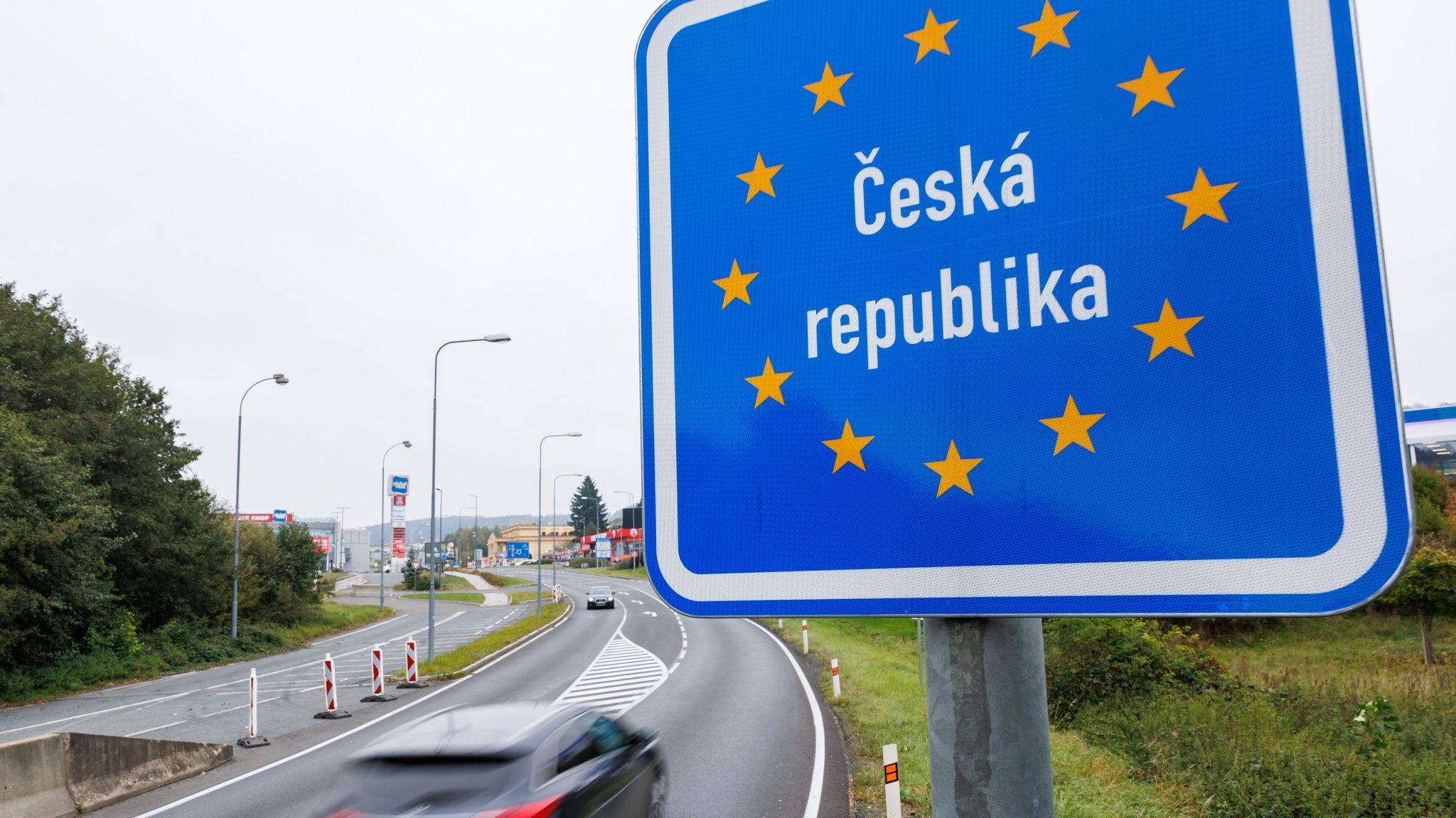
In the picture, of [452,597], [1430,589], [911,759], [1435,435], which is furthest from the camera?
[452,597]

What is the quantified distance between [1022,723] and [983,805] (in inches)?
5.9

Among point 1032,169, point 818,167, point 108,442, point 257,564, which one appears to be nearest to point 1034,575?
point 1032,169

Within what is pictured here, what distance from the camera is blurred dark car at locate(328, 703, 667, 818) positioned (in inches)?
249

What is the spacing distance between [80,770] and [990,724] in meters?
12.8

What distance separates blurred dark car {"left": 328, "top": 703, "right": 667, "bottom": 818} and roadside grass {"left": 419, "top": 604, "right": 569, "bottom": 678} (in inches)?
691

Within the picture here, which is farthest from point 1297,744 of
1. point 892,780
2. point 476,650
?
point 476,650

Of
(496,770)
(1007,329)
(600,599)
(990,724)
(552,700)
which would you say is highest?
(1007,329)

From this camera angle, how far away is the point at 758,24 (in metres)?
1.74

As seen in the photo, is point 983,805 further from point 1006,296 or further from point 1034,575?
point 1006,296

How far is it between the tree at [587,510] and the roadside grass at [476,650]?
99330 mm

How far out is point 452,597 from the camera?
69188mm

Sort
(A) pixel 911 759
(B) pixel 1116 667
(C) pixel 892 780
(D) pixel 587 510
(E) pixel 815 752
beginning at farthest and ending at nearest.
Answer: (D) pixel 587 510, (B) pixel 1116 667, (E) pixel 815 752, (A) pixel 911 759, (C) pixel 892 780

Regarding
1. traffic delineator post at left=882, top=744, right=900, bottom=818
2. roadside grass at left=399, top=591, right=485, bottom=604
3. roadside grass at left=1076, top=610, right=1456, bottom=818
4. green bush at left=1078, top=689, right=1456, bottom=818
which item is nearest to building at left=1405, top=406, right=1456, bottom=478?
roadside grass at left=1076, top=610, right=1456, bottom=818

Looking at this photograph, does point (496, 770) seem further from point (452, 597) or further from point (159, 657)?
point (452, 597)
